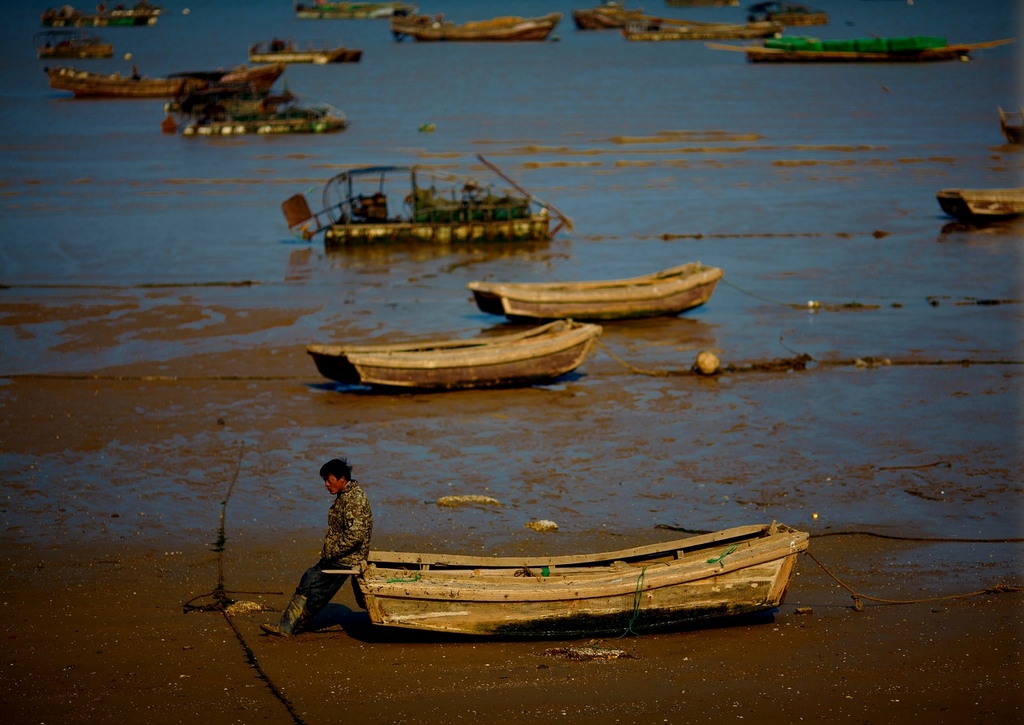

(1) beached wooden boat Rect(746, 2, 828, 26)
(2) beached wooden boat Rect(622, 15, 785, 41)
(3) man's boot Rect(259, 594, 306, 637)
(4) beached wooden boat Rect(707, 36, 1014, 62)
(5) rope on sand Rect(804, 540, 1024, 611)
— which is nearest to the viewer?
(3) man's boot Rect(259, 594, 306, 637)

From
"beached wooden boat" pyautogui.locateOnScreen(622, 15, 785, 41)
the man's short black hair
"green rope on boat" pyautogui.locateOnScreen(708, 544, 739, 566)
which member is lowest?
"green rope on boat" pyautogui.locateOnScreen(708, 544, 739, 566)

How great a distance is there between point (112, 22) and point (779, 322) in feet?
388

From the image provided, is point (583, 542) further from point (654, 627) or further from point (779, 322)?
point (779, 322)

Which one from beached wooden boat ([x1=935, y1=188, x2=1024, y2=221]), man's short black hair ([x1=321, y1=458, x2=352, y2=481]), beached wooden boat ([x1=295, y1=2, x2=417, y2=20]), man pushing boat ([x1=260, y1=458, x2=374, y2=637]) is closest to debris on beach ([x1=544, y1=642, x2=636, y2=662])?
man pushing boat ([x1=260, y1=458, x2=374, y2=637])

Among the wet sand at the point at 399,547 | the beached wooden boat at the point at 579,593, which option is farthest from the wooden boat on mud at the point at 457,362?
the beached wooden boat at the point at 579,593

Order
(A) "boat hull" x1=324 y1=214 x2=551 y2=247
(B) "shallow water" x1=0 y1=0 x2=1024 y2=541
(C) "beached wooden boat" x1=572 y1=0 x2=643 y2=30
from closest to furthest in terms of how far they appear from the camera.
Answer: (B) "shallow water" x1=0 y1=0 x2=1024 y2=541, (A) "boat hull" x1=324 y1=214 x2=551 y2=247, (C) "beached wooden boat" x1=572 y1=0 x2=643 y2=30

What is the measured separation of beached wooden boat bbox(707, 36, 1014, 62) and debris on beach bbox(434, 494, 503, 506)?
63037mm

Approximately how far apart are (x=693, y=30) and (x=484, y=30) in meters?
17.7

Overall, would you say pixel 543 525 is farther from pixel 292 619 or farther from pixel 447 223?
pixel 447 223

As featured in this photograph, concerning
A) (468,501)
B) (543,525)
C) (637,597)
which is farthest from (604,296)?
(637,597)

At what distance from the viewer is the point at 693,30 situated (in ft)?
319

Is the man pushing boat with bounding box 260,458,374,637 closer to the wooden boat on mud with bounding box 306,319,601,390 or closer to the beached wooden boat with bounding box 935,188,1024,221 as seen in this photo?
the wooden boat on mud with bounding box 306,319,601,390

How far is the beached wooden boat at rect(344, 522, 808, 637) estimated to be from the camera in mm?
8086

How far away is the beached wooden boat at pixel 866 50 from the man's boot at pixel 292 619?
66343mm
